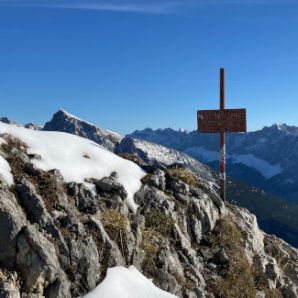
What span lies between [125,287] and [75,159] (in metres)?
7.84

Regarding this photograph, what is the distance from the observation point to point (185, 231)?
2300cm

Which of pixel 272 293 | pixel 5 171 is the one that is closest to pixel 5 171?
pixel 5 171

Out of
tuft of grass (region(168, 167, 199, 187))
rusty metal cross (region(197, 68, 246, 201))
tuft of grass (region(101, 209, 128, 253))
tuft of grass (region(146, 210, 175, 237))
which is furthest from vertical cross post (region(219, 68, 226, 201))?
tuft of grass (region(101, 209, 128, 253))

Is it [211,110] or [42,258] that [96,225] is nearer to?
[42,258]

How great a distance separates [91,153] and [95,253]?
787 centimetres

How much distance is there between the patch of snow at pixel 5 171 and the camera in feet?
57.6

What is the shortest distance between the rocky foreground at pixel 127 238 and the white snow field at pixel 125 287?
276mm

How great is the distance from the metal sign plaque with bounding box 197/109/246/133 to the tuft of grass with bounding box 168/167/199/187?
302cm

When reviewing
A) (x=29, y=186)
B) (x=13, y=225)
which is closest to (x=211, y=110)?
(x=29, y=186)

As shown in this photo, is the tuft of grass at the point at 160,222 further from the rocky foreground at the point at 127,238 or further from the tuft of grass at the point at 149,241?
the tuft of grass at the point at 149,241

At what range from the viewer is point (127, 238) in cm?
1850

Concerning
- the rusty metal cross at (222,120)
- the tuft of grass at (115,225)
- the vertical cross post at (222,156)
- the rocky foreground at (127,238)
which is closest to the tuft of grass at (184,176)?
the rocky foreground at (127,238)

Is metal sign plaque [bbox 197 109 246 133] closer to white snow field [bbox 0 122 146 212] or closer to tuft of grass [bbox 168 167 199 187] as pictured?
tuft of grass [bbox 168 167 199 187]

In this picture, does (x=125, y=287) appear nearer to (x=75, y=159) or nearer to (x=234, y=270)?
(x=234, y=270)
